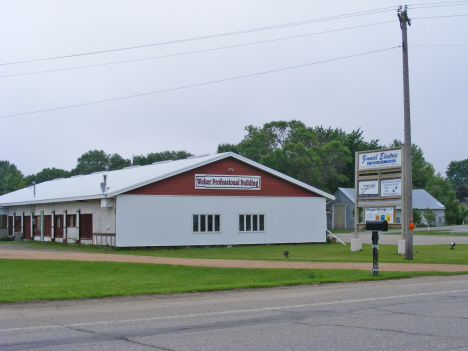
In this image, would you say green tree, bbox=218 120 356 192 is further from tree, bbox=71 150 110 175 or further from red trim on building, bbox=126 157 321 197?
tree, bbox=71 150 110 175

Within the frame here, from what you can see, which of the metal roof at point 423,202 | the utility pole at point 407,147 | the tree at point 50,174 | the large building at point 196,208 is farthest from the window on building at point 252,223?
the tree at point 50,174

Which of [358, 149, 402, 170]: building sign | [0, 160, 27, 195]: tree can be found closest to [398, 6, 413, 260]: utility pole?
[358, 149, 402, 170]: building sign

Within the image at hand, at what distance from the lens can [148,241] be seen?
32531 millimetres

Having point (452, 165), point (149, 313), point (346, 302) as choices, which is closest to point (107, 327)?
A: point (149, 313)

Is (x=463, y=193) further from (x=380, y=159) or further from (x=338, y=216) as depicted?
(x=380, y=159)

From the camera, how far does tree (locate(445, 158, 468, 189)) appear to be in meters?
165

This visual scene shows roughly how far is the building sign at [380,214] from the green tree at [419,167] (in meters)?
71.4

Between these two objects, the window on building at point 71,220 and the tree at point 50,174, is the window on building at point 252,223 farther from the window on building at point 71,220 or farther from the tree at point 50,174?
the tree at point 50,174

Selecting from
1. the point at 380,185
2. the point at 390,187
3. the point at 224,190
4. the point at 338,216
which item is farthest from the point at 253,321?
the point at 338,216

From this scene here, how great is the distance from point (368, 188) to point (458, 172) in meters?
151

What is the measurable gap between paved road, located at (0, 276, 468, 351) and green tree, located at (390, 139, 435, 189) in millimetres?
86983

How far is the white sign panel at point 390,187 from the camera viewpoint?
85.9 feet

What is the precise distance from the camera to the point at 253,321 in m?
9.30

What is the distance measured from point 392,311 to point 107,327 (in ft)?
16.0
